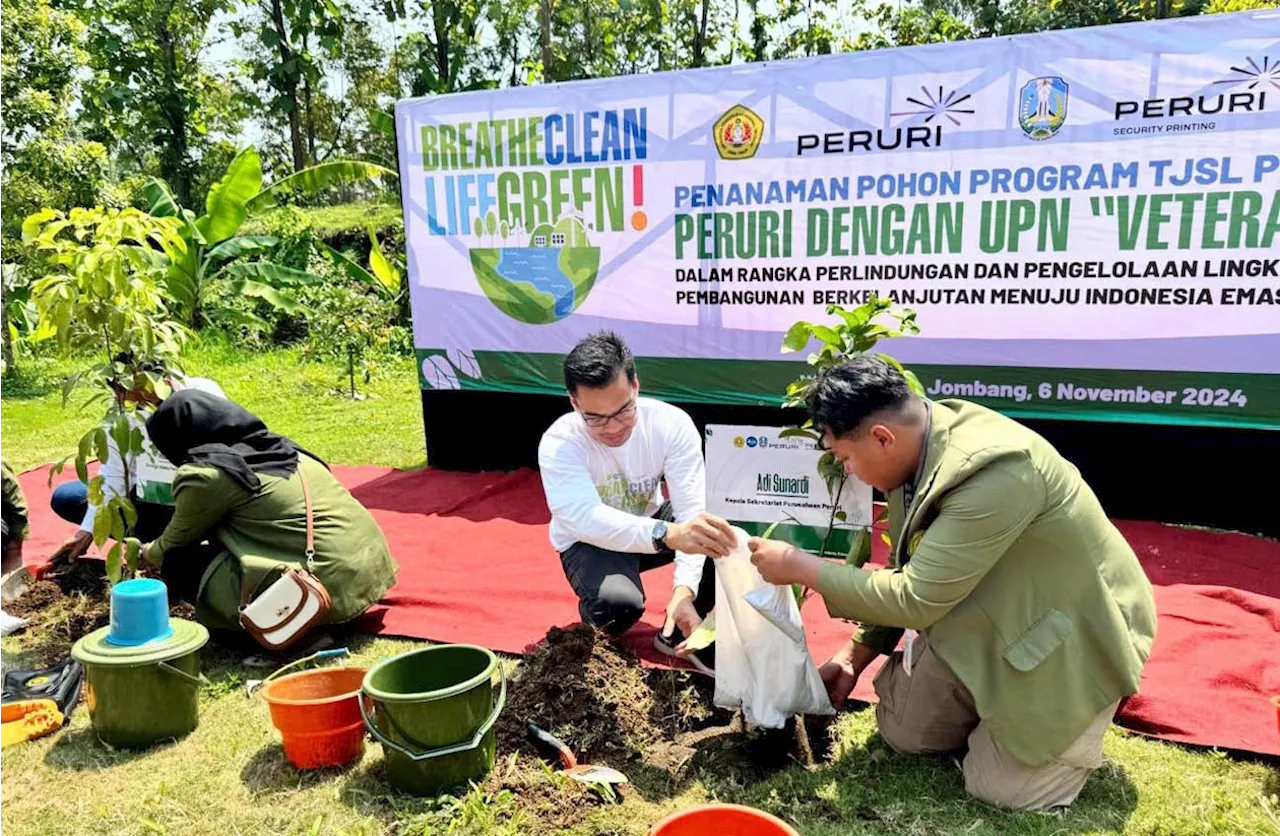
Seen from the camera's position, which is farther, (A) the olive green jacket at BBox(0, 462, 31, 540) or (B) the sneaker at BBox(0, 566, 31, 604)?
(A) the olive green jacket at BBox(0, 462, 31, 540)

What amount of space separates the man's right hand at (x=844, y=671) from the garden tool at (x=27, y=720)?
2593 mm

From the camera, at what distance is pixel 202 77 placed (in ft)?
54.9

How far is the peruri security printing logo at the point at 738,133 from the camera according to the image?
5219 mm

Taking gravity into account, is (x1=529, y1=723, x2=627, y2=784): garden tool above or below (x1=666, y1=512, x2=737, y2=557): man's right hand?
below

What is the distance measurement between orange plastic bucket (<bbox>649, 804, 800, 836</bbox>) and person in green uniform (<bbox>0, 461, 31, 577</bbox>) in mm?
3850

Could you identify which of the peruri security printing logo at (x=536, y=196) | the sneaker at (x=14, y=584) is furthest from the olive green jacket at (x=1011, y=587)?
the sneaker at (x=14, y=584)

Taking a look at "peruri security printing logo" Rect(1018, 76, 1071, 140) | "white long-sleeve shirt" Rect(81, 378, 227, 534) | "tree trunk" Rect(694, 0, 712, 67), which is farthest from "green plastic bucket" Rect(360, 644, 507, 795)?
"tree trunk" Rect(694, 0, 712, 67)

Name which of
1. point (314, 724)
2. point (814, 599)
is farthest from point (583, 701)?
point (814, 599)

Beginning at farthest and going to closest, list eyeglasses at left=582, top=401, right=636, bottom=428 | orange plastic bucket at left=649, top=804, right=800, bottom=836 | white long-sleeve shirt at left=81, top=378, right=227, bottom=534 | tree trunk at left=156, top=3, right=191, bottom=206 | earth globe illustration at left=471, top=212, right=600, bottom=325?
tree trunk at left=156, top=3, right=191, bottom=206
earth globe illustration at left=471, top=212, right=600, bottom=325
white long-sleeve shirt at left=81, top=378, right=227, bottom=534
eyeglasses at left=582, top=401, right=636, bottom=428
orange plastic bucket at left=649, top=804, right=800, bottom=836

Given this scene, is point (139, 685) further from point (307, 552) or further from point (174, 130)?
point (174, 130)

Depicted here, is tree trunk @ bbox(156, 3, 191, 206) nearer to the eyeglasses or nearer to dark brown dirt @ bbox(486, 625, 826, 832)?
the eyeglasses

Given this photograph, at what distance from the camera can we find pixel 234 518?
353cm

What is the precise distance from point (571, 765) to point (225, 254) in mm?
10689

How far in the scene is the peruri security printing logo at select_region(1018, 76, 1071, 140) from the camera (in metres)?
4.57
